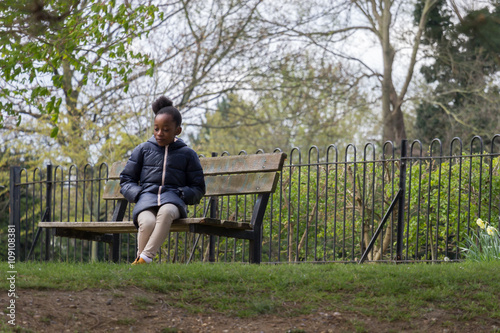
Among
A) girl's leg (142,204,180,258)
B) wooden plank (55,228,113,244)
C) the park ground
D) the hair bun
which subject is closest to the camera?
the park ground

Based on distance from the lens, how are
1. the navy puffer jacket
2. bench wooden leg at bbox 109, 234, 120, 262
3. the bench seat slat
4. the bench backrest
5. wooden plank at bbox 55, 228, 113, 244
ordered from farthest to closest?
bench wooden leg at bbox 109, 234, 120, 262, wooden plank at bbox 55, 228, 113, 244, the bench backrest, the navy puffer jacket, the bench seat slat

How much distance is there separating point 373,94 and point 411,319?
58.2ft

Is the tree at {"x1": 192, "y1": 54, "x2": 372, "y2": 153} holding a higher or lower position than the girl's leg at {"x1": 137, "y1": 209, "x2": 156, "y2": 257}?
higher

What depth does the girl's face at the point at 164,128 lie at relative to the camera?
552cm

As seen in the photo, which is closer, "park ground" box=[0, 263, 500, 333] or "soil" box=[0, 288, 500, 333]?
"soil" box=[0, 288, 500, 333]

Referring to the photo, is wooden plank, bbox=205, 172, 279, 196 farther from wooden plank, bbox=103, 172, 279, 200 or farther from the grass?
the grass

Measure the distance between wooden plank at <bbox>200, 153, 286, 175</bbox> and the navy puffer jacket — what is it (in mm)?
539

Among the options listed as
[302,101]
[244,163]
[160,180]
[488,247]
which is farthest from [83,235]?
[302,101]

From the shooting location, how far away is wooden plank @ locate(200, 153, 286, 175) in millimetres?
5715

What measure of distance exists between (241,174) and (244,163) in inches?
5.4

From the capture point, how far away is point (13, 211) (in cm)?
871

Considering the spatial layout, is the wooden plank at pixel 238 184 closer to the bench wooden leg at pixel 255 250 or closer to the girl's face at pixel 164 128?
the bench wooden leg at pixel 255 250

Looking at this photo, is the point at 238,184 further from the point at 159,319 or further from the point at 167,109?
the point at 159,319

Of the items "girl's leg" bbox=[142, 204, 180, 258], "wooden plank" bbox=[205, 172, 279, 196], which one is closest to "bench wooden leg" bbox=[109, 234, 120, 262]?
"wooden plank" bbox=[205, 172, 279, 196]
